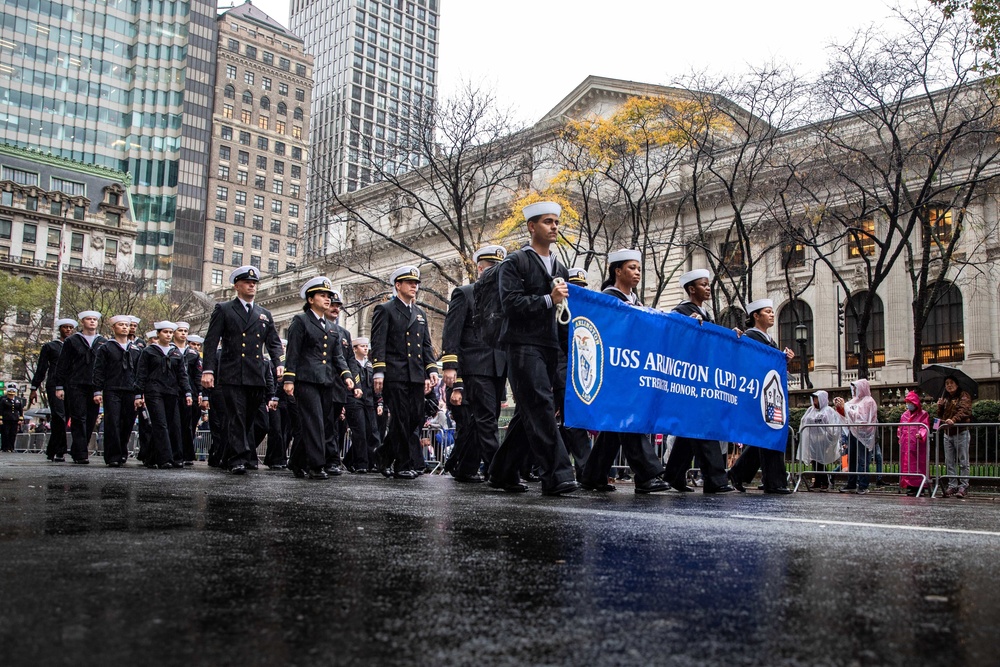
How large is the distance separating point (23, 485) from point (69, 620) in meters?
5.72

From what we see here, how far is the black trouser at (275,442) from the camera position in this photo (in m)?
16.8

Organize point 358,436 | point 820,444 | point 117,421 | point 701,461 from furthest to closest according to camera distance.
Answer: point 358,436
point 820,444
point 117,421
point 701,461

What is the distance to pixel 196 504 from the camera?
5594mm

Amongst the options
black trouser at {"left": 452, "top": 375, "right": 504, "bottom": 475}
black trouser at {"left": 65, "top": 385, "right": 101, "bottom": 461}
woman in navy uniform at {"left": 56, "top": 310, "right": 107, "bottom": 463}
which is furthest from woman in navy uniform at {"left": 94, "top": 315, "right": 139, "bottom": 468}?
black trouser at {"left": 452, "top": 375, "right": 504, "bottom": 475}

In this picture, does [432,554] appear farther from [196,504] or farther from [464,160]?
[464,160]

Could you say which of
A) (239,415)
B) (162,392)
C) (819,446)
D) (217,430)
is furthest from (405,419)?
(819,446)

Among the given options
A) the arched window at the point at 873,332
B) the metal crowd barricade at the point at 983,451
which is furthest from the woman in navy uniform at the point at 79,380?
the arched window at the point at 873,332

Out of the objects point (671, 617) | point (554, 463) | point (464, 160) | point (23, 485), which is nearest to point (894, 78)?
point (464, 160)

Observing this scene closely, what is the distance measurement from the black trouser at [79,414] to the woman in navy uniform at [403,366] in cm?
585

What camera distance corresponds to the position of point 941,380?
14.9 meters

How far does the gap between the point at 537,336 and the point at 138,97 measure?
4800 inches

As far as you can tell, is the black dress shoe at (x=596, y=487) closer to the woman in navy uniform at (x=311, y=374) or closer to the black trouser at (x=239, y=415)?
the woman in navy uniform at (x=311, y=374)

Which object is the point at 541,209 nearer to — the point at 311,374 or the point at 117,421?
the point at 311,374

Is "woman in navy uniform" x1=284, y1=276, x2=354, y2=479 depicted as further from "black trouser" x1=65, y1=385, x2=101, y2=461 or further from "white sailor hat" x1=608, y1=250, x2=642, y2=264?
"black trouser" x1=65, y1=385, x2=101, y2=461
